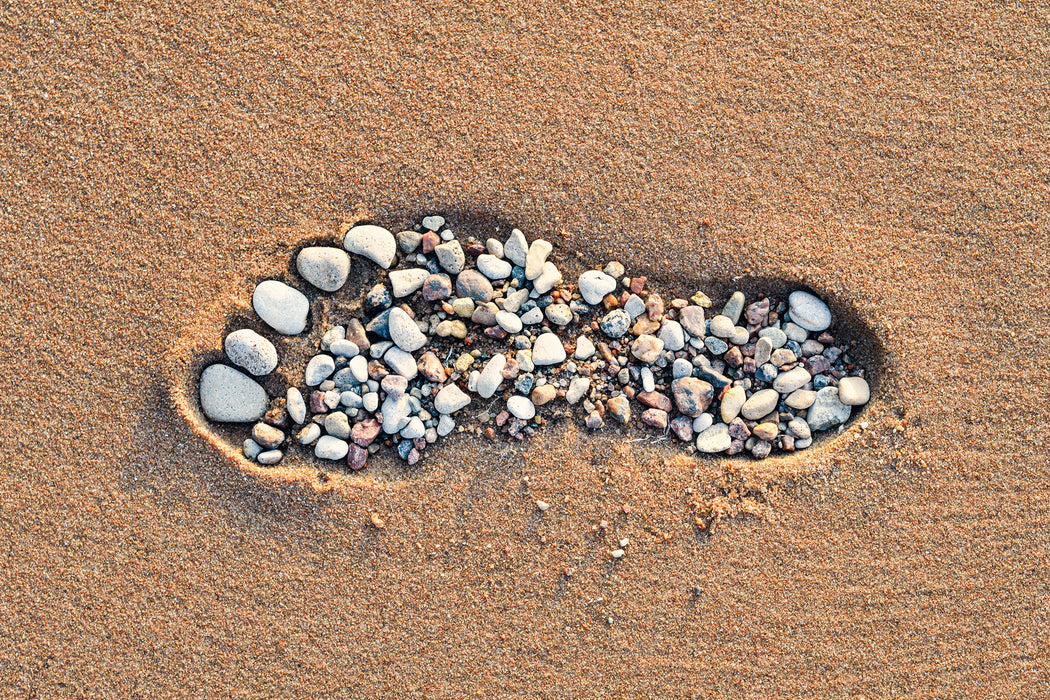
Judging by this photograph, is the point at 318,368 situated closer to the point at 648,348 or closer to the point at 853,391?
the point at 648,348

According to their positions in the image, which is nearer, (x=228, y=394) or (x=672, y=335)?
(x=228, y=394)

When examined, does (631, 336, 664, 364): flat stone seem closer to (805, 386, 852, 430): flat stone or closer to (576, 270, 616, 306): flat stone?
(576, 270, 616, 306): flat stone

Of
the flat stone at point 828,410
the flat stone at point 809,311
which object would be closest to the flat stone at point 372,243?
the flat stone at point 809,311

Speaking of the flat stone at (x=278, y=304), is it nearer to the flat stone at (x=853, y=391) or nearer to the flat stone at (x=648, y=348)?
the flat stone at (x=648, y=348)

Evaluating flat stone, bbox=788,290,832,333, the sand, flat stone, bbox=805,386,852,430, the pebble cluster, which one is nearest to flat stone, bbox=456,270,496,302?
the pebble cluster

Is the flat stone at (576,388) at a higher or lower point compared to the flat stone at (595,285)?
lower

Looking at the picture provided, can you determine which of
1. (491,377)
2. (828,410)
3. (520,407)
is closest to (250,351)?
(491,377)
